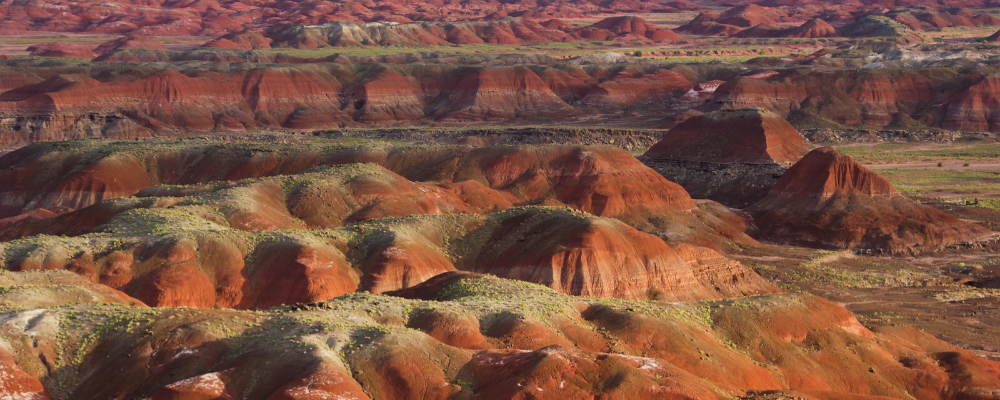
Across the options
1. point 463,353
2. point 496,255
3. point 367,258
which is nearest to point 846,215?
point 496,255

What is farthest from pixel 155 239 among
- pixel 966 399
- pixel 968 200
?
pixel 968 200

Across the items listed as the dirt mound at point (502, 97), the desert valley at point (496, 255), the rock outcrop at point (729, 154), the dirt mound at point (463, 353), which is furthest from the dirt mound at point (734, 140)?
the dirt mound at point (463, 353)

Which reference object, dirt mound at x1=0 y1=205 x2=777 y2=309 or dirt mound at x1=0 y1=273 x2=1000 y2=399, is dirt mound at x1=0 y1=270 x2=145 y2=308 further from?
dirt mound at x1=0 y1=273 x2=1000 y2=399

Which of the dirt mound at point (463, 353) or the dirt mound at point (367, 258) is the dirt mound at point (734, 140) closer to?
the dirt mound at point (367, 258)

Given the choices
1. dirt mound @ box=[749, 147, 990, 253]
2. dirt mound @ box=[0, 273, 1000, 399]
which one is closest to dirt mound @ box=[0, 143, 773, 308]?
dirt mound @ box=[749, 147, 990, 253]

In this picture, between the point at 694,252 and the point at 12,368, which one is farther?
the point at 694,252

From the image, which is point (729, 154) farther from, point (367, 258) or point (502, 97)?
point (502, 97)

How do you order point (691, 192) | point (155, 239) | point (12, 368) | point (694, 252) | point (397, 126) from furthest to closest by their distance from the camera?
point (397, 126) → point (691, 192) → point (694, 252) → point (155, 239) → point (12, 368)

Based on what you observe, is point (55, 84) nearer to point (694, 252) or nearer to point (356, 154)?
point (356, 154)
